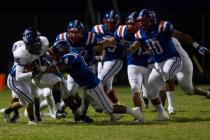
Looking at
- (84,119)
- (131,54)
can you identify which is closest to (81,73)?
(84,119)

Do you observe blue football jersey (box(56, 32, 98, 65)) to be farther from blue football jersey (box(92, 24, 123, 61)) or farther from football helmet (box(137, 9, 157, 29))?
football helmet (box(137, 9, 157, 29))

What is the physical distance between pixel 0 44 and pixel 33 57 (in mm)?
11988

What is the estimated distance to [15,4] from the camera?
2573cm

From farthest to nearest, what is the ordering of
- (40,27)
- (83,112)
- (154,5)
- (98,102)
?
(154,5) → (40,27) → (83,112) → (98,102)

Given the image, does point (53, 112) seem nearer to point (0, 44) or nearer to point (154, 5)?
point (0, 44)

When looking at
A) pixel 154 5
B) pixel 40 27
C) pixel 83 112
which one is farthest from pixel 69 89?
pixel 154 5

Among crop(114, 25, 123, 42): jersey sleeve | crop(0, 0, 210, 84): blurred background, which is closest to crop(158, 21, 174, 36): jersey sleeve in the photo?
crop(114, 25, 123, 42): jersey sleeve

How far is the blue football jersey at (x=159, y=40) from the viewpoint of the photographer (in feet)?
42.1

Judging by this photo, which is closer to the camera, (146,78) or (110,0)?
(146,78)

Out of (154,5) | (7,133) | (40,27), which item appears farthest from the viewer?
(154,5)

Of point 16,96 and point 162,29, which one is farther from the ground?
point 162,29

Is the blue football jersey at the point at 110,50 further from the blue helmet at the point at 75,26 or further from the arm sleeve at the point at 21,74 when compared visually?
the arm sleeve at the point at 21,74

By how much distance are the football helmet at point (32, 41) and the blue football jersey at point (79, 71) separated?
1.80ft

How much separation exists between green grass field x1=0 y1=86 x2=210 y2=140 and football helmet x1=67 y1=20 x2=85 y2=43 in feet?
4.57
